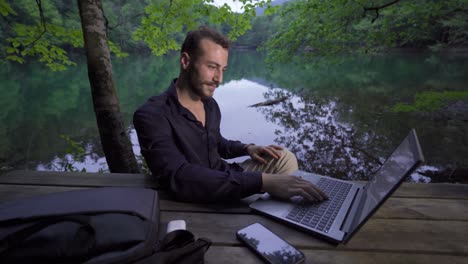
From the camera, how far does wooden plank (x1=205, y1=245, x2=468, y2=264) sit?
1082 mm

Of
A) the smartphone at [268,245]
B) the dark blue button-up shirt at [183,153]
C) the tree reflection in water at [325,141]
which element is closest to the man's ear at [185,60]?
the dark blue button-up shirt at [183,153]

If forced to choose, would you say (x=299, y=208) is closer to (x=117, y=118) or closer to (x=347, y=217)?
(x=347, y=217)

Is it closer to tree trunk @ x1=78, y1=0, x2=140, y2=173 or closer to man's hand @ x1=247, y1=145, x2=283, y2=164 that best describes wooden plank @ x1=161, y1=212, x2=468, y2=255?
man's hand @ x1=247, y1=145, x2=283, y2=164

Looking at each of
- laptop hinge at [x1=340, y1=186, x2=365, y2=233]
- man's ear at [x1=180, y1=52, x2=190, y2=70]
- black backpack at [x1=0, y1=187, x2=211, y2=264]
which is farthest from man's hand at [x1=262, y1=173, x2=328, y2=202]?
man's ear at [x1=180, y1=52, x2=190, y2=70]

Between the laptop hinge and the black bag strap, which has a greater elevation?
the black bag strap

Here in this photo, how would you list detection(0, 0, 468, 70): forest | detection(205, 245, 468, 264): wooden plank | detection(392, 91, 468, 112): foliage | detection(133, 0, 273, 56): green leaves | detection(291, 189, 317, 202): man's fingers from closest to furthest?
detection(205, 245, 468, 264): wooden plank
detection(291, 189, 317, 202): man's fingers
detection(0, 0, 468, 70): forest
detection(133, 0, 273, 56): green leaves
detection(392, 91, 468, 112): foliage

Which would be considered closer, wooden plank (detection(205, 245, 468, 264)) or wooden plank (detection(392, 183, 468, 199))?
wooden plank (detection(205, 245, 468, 264))

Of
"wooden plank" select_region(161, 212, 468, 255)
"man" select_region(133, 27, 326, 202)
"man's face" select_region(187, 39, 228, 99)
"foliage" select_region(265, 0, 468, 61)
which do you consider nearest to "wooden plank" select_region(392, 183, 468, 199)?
"wooden plank" select_region(161, 212, 468, 255)

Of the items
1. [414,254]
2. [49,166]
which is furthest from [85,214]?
[49,166]

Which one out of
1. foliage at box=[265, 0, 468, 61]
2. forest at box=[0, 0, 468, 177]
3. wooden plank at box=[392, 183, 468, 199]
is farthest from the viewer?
foliage at box=[265, 0, 468, 61]

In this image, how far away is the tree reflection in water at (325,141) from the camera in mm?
6012

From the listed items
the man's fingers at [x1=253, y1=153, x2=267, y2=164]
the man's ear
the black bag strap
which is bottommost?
the man's fingers at [x1=253, y1=153, x2=267, y2=164]

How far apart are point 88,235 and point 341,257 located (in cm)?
101

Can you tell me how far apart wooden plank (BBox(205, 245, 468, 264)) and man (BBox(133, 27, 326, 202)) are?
1.13 feet
